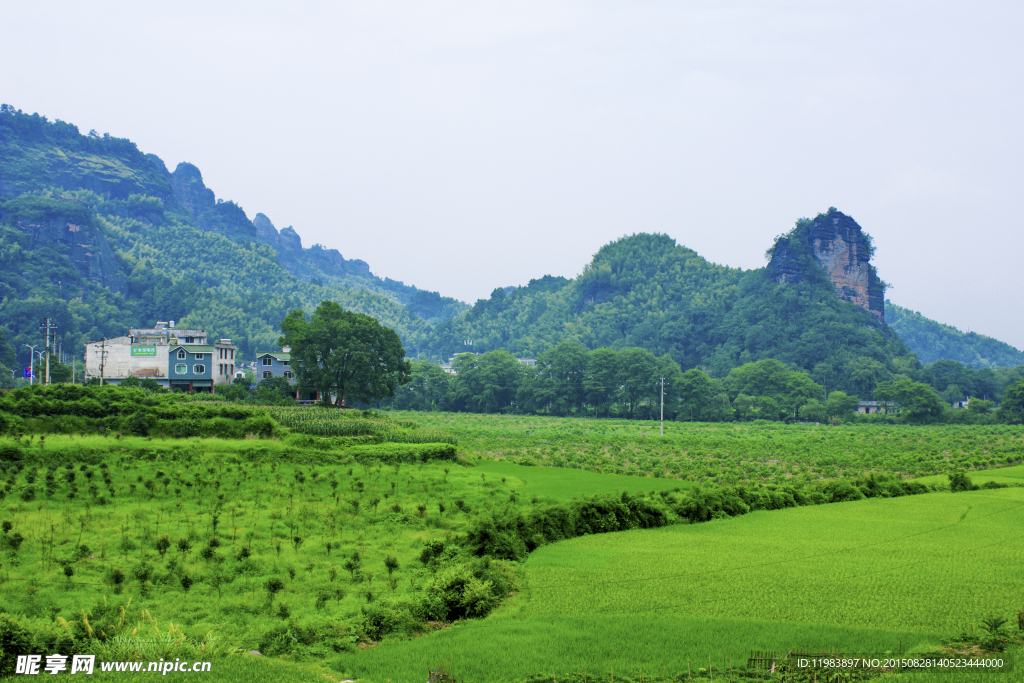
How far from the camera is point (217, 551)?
1391 cm

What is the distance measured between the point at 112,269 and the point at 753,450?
135m

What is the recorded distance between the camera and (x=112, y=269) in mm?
142250

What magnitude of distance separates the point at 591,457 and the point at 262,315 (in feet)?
369

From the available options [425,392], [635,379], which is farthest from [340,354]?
[635,379]

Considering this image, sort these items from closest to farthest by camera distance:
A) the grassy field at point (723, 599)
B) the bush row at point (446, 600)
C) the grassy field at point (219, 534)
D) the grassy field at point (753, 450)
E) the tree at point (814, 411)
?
1. the grassy field at point (723, 599)
2. the bush row at point (446, 600)
3. the grassy field at point (219, 534)
4. the grassy field at point (753, 450)
5. the tree at point (814, 411)

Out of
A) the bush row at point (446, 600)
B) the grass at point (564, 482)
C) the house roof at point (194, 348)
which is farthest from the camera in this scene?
the house roof at point (194, 348)

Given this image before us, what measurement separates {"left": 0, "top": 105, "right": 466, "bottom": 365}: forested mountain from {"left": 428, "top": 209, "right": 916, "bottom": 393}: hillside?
1033 inches

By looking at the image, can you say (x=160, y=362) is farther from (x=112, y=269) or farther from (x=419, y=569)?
(x=112, y=269)

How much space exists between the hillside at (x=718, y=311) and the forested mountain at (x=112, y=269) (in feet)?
86.0

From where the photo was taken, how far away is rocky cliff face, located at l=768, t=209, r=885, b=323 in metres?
137

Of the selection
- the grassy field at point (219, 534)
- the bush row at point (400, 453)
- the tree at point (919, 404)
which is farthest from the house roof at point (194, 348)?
the tree at point (919, 404)

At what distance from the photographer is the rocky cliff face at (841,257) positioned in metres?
137

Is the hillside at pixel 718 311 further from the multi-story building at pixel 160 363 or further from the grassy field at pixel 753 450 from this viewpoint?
the multi-story building at pixel 160 363

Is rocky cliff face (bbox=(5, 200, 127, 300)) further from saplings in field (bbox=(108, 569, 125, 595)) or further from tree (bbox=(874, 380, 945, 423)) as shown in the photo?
saplings in field (bbox=(108, 569, 125, 595))
